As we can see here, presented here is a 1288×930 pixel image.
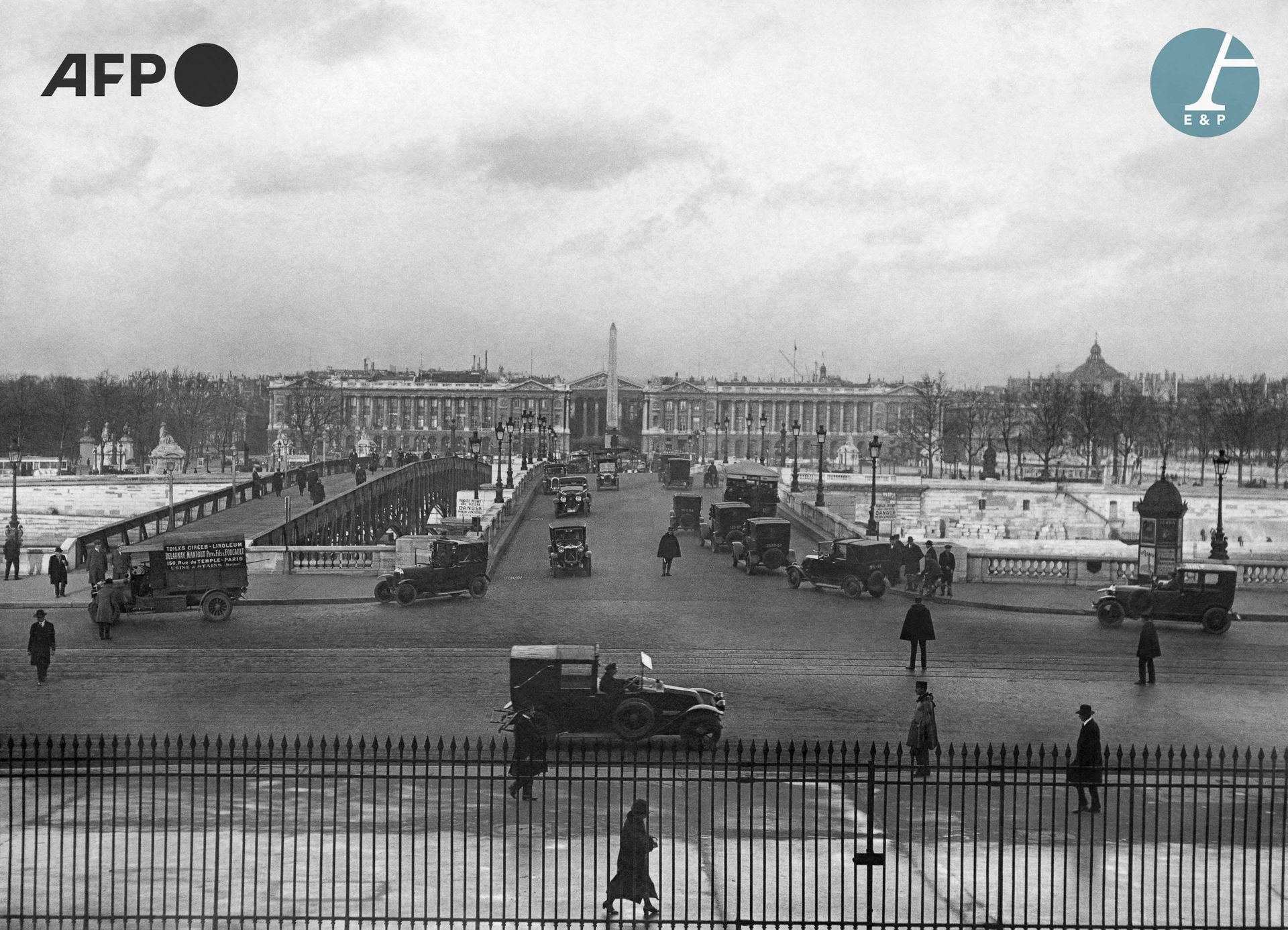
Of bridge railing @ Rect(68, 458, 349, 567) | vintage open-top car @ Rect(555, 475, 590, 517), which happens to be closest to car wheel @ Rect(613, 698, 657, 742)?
bridge railing @ Rect(68, 458, 349, 567)

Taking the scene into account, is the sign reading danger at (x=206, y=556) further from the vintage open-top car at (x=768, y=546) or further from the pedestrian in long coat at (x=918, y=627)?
the pedestrian in long coat at (x=918, y=627)

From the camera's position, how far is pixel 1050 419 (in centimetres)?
9312

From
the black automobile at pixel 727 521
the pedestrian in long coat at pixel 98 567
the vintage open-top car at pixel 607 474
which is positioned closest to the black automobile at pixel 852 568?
the black automobile at pixel 727 521

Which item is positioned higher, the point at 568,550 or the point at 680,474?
the point at 680,474

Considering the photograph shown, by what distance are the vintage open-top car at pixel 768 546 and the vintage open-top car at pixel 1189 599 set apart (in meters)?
9.07

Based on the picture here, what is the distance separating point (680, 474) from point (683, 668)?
41.0 metres

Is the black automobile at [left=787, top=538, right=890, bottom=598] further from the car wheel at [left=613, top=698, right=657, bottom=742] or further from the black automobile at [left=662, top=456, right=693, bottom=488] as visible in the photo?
the black automobile at [left=662, top=456, right=693, bottom=488]

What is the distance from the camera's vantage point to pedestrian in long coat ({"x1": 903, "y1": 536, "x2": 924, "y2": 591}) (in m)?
32.7

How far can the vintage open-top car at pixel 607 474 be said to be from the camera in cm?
6544

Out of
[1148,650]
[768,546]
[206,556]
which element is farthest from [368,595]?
[1148,650]

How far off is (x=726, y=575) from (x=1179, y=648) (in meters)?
12.4

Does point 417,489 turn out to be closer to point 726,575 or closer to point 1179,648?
point 726,575

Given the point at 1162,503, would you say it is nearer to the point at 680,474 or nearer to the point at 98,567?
the point at 98,567

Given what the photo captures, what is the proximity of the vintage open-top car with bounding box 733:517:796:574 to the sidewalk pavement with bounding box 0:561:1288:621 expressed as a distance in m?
3.47
